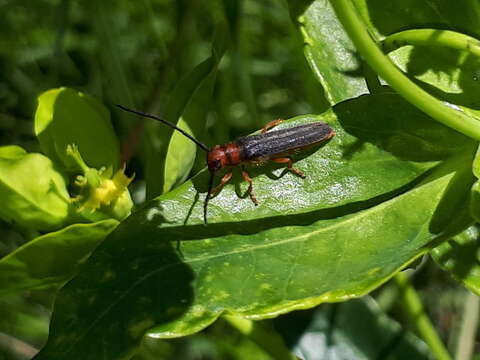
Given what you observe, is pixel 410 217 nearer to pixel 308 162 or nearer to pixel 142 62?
pixel 308 162

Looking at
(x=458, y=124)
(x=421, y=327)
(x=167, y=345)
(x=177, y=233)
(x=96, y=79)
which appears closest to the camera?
(x=458, y=124)

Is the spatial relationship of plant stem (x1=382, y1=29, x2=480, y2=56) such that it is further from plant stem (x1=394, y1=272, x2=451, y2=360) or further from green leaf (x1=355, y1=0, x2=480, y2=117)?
plant stem (x1=394, y1=272, x2=451, y2=360)

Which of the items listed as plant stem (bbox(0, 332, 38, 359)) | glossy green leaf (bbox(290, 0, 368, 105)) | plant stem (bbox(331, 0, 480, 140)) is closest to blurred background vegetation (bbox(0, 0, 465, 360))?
plant stem (bbox(0, 332, 38, 359))

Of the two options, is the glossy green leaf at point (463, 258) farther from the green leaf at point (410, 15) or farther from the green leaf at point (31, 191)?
the green leaf at point (31, 191)

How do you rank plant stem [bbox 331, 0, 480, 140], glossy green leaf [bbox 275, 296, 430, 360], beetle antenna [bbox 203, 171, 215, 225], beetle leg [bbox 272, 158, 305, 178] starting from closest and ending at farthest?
plant stem [bbox 331, 0, 480, 140] < beetle antenna [bbox 203, 171, 215, 225] < beetle leg [bbox 272, 158, 305, 178] < glossy green leaf [bbox 275, 296, 430, 360]

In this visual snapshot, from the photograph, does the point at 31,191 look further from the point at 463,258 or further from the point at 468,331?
the point at 468,331

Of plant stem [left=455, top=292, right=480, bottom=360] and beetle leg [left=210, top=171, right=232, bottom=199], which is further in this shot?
plant stem [left=455, top=292, right=480, bottom=360]

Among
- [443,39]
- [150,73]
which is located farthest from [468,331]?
[150,73]

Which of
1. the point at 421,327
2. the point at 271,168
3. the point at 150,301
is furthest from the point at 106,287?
the point at 421,327
